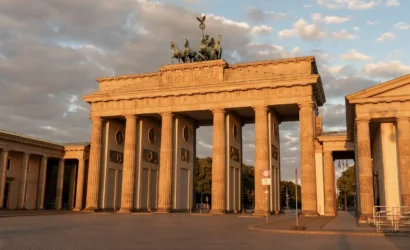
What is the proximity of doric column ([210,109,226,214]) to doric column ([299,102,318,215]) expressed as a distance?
900cm

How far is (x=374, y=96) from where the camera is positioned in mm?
29969

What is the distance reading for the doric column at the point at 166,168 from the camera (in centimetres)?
4969

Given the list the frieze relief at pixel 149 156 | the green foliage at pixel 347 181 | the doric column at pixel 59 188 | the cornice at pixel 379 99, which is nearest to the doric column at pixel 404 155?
the cornice at pixel 379 99

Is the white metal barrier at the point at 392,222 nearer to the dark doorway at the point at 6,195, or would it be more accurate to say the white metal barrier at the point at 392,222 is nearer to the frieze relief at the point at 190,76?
the frieze relief at the point at 190,76

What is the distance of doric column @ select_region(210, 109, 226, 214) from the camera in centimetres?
4691

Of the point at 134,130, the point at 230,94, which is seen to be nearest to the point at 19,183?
the point at 134,130

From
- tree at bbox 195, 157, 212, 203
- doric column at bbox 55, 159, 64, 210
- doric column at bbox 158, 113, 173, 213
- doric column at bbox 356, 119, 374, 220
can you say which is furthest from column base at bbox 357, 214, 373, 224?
tree at bbox 195, 157, 212, 203

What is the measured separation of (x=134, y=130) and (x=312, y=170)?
23058 millimetres

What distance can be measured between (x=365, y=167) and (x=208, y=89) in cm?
2366

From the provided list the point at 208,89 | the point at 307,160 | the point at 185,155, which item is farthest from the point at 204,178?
the point at 307,160

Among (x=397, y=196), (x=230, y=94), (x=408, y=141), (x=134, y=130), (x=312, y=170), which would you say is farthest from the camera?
(x=134, y=130)

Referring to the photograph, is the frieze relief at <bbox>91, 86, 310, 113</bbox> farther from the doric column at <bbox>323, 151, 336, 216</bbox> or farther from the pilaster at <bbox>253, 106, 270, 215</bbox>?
the doric column at <bbox>323, 151, 336, 216</bbox>

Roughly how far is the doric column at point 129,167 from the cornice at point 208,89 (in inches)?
127

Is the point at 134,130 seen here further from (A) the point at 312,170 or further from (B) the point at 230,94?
(A) the point at 312,170
